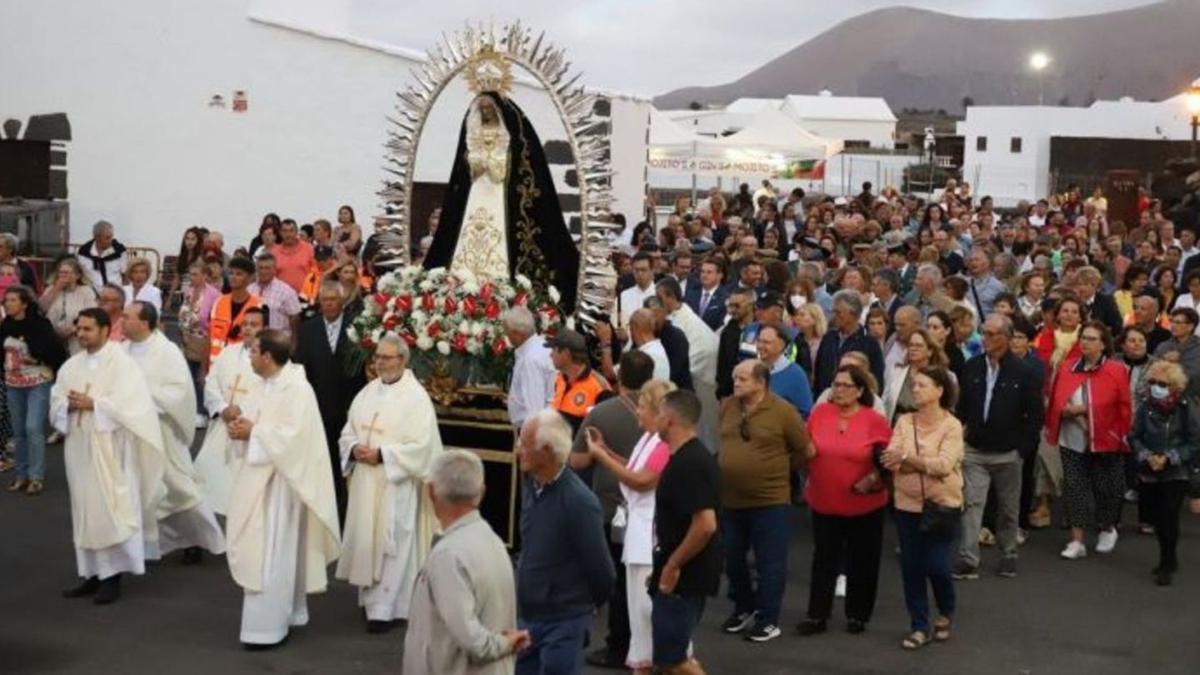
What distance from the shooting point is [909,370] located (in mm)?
10414

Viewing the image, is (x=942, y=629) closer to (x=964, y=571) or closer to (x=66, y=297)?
(x=964, y=571)

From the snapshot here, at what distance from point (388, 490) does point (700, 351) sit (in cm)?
370

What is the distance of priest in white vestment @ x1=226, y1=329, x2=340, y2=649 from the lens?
9.04 metres

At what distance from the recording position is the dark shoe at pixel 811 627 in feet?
31.0

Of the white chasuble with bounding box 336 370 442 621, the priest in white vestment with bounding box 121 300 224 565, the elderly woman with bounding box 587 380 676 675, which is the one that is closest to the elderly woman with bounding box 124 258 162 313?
the priest in white vestment with bounding box 121 300 224 565

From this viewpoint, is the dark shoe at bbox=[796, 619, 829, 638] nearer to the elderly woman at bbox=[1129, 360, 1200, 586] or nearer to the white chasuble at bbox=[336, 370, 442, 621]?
the white chasuble at bbox=[336, 370, 442, 621]

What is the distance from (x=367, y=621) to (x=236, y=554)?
0.89m

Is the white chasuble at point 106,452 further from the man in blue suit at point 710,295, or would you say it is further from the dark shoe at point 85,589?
the man in blue suit at point 710,295

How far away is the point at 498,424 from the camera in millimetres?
10977

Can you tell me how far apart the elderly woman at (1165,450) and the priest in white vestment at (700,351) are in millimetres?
3005

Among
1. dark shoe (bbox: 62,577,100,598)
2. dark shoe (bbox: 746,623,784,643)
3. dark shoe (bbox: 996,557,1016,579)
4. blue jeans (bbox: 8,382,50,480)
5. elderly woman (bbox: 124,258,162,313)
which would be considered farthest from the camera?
elderly woman (bbox: 124,258,162,313)

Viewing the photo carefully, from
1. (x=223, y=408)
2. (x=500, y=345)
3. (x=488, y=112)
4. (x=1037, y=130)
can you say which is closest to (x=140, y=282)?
(x=488, y=112)

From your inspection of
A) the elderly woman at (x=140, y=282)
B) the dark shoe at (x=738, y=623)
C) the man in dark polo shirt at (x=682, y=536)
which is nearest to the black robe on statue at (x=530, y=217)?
the dark shoe at (x=738, y=623)

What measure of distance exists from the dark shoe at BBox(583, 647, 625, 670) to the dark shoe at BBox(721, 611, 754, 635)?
883 millimetres
